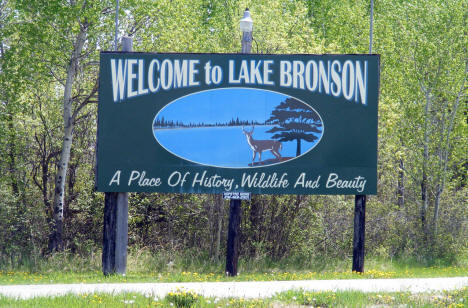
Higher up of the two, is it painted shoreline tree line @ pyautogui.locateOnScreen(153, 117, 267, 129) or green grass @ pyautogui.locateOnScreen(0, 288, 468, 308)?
painted shoreline tree line @ pyautogui.locateOnScreen(153, 117, 267, 129)

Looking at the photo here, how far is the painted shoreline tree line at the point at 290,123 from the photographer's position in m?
14.3

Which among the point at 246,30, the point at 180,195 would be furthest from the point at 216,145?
the point at 180,195

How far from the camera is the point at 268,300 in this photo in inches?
383

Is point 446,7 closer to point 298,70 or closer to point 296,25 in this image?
point 296,25

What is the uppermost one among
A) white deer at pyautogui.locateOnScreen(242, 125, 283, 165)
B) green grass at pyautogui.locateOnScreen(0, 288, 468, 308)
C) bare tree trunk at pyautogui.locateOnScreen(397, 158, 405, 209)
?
white deer at pyautogui.locateOnScreen(242, 125, 283, 165)

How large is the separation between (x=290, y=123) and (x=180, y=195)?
18.8 feet

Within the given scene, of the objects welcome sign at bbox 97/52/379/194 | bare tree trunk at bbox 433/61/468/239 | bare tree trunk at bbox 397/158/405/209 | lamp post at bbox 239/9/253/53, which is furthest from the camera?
bare tree trunk at bbox 397/158/405/209

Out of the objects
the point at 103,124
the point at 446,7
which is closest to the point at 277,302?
the point at 103,124

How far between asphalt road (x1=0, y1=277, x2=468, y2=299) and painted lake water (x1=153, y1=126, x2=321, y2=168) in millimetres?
3306

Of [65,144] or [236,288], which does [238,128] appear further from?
[65,144]

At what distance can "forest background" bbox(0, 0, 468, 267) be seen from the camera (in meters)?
18.0

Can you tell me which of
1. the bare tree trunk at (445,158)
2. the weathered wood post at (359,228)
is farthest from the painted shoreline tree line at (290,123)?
the bare tree trunk at (445,158)

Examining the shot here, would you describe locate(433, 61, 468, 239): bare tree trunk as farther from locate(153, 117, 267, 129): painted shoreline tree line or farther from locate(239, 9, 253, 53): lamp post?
locate(239, 9, 253, 53): lamp post

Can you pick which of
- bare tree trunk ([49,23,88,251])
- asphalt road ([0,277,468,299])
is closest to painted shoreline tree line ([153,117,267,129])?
asphalt road ([0,277,468,299])
